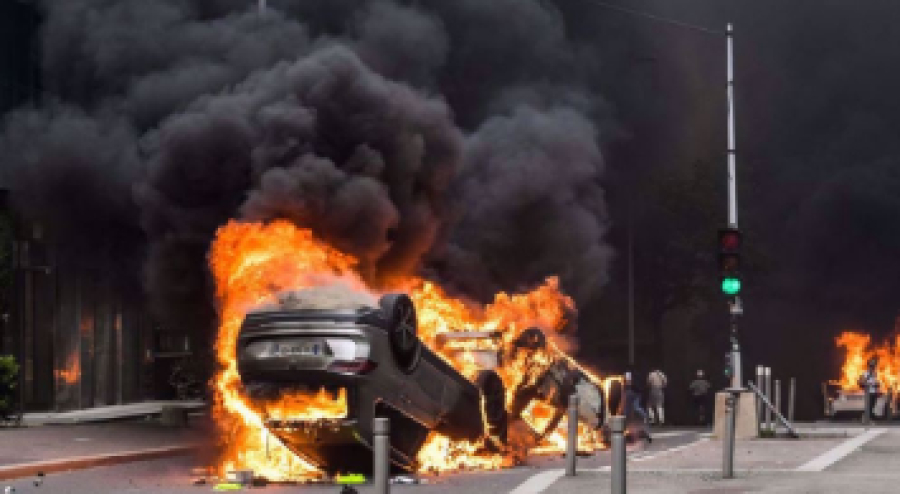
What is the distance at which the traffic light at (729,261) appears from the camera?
75.0ft

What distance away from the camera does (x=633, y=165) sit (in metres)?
41.0

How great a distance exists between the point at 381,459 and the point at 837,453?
10.3m

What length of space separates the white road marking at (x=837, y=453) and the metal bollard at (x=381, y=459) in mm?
7211

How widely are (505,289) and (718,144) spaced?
58.1ft

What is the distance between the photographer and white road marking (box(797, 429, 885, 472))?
664 inches

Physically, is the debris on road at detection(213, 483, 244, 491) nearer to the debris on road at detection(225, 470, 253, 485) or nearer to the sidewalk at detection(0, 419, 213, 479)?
the debris on road at detection(225, 470, 253, 485)

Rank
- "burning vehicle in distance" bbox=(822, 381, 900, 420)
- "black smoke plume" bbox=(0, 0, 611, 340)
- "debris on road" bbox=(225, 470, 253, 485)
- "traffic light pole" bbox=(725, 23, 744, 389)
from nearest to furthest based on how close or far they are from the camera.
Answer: "debris on road" bbox=(225, 470, 253, 485), "black smoke plume" bbox=(0, 0, 611, 340), "traffic light pole" bbox=(725, 23, 744, 389), "burning vehicle in distance" bbox=(822, 381, 900, 420)

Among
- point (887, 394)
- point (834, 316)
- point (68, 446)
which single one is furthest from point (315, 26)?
point (834, 316)

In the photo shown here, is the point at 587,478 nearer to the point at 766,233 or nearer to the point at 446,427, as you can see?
the point at 446,427

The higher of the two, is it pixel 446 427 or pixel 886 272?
pixel 886 272

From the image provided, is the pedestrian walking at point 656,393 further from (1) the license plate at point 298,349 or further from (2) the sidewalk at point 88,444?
(1) the license plate at point 298,349

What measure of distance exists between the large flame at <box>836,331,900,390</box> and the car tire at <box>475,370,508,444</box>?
71.6 ft

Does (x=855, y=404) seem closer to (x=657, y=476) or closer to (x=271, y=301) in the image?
(x=657, y=476)

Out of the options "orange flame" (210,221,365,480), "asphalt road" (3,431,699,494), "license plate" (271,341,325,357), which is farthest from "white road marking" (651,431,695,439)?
"license plate" (271,341,325,357)
